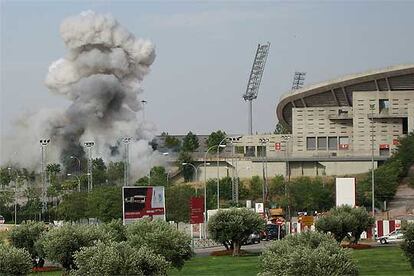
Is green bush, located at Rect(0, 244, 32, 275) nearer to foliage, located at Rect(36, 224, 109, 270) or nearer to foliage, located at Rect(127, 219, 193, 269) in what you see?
foliage, located at Rect(36, 224, 109, 270)

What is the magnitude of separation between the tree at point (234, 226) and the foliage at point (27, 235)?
9.79m

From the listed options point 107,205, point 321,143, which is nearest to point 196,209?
point 107,205

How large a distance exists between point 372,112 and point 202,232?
156 ft

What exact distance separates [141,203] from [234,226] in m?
7.02

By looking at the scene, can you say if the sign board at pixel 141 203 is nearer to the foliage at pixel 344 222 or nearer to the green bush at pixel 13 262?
the foliage at pixel 344 222

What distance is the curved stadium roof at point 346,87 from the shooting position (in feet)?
354

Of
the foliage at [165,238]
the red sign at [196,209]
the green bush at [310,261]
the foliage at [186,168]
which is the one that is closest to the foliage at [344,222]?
the red sign at [196,209]

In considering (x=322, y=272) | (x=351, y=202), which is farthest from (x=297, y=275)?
(x=351, y=202)

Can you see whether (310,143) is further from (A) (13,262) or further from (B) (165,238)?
(A) (13,262)

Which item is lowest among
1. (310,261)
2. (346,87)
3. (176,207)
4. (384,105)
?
(176,207)

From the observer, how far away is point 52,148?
114438 mm

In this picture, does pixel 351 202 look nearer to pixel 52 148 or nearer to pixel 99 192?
pixel 99 192

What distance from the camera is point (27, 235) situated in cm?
3619

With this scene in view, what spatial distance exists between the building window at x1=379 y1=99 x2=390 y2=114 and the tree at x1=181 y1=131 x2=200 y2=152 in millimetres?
26395
